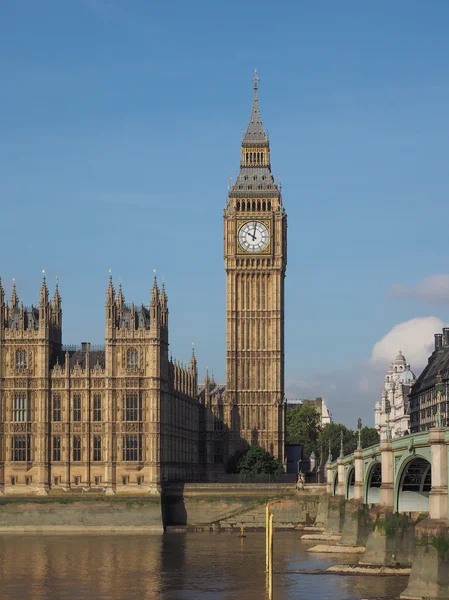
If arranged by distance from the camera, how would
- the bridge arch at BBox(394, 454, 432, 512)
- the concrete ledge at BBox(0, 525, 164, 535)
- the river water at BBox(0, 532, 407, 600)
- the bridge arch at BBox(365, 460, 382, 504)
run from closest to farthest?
the river water at BBox(0, 532, 407, 600), the bridge arch at BBox(394, 454, 432, 512), the bridge arch at BBox(365, 460, 382, 504), the concrete ledge at BBox(0, 525, 164, 535)

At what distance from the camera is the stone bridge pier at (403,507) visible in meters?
79.6

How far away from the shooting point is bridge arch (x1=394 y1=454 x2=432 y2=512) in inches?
3858

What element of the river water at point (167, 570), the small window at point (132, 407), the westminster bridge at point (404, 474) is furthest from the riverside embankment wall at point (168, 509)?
the westminster bridge at point (404, 474)

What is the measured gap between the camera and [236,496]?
15988 centimetres

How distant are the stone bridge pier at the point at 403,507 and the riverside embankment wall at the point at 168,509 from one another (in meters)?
6.78

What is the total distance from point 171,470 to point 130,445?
41.2 feet

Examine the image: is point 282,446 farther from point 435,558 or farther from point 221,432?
point 435,558

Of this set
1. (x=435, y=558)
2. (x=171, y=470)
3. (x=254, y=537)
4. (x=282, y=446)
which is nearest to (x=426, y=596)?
(x=435, y=558)

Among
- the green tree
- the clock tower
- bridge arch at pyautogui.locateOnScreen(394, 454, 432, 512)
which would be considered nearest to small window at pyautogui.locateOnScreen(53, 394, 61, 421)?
the green tree

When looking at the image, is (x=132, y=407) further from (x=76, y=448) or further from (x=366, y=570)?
(x=366, y=570)

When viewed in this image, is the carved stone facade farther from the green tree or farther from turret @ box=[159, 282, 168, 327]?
the green tree

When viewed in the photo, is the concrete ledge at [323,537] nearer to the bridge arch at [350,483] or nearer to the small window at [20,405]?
the bridge arch at [350,483]

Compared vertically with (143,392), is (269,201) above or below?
above

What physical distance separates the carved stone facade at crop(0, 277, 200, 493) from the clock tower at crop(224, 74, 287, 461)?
34.7m
